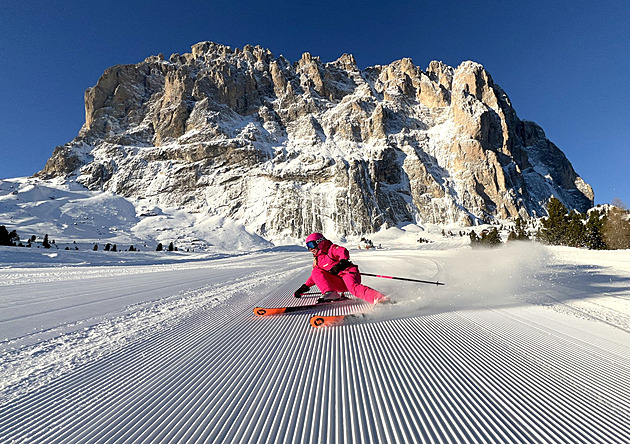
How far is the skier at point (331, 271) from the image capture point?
491cm

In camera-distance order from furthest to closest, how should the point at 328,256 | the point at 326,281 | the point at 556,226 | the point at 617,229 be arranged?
the point at 556,226
the point at 617,229
the point at 326,281
the point at 328,256

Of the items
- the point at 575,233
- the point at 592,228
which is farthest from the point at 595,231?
the point at 575,233

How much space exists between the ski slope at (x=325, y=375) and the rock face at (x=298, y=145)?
72.7m

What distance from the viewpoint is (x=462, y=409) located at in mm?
1735

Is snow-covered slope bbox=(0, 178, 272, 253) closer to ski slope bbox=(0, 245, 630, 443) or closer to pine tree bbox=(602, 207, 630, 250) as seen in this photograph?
ski slope bbox=(0, 245, 630, 443)

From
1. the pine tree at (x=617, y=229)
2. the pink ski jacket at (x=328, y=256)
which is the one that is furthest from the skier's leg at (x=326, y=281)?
the pine tree at (x=617, y=229)

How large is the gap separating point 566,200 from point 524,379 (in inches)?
7170

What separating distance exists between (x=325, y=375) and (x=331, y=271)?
2.80 meters

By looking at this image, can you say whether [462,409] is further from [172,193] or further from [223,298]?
[172,193]

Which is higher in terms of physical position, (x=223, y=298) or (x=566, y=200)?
(x=566, y=200)

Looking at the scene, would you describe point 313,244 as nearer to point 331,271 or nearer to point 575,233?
point 331,271

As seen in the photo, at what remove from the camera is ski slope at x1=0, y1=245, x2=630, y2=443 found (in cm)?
160

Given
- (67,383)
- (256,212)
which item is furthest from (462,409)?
(256,212)

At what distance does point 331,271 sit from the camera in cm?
501
